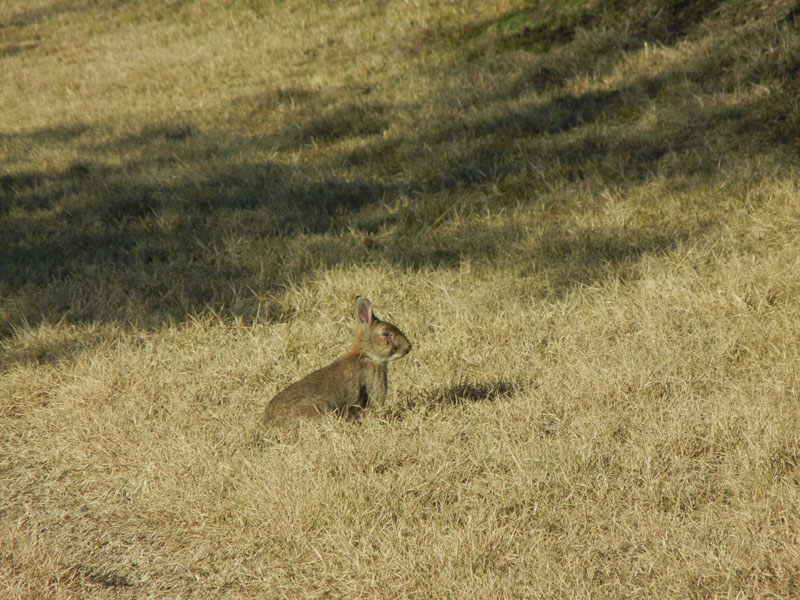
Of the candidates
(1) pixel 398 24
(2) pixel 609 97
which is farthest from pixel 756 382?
(1) pixel 398 24

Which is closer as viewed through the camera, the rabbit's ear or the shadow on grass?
the rabbit's ear

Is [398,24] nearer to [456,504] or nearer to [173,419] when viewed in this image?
[173,419]

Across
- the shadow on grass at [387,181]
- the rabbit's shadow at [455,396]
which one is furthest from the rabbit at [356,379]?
the shadow on grass at [387,181]

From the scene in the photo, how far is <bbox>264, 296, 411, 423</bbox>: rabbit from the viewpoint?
4832 millimetres

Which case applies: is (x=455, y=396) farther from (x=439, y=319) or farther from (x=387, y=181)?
(x=387, y=181)

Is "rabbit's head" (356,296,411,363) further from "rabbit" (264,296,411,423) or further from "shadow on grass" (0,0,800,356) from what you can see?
Result: "shadow on grass" (0,0,800,356)

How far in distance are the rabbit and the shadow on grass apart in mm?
1785

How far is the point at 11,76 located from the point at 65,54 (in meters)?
1.76

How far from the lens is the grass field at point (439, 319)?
3.78 m

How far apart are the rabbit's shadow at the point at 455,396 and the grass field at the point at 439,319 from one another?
0.10ft

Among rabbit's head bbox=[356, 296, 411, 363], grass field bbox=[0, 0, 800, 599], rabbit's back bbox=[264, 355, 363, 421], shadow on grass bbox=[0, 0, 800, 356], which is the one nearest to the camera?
grass field bbox=[0, 0, 800, 599]

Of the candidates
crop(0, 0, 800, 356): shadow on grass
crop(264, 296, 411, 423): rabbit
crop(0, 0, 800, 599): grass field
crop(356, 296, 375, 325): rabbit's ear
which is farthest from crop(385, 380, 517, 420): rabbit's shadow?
crop(0, 0, 800, 356): shadow on grass

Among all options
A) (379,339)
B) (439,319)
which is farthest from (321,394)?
(439,319)

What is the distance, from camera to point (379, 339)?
199 inches
